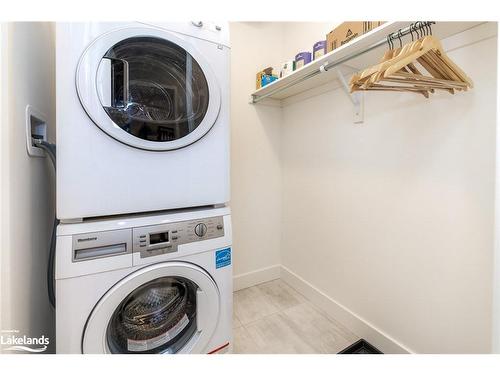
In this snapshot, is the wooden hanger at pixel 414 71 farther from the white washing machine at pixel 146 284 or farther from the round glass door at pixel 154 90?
the white washing machine at pixel 146 284

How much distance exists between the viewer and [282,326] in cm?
151

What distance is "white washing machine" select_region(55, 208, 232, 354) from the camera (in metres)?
0.73

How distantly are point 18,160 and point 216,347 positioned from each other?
3.44 ft

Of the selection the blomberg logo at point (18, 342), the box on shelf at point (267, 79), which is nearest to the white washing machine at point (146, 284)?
the blomberg logo at point (18, 342)

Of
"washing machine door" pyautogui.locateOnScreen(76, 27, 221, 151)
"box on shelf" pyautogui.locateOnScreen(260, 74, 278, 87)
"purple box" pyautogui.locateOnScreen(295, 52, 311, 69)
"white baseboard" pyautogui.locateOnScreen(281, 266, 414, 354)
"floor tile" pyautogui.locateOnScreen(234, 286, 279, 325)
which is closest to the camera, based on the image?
"washing machine door" pyautogui.locateOnScreen(76, 27, 221, 151)

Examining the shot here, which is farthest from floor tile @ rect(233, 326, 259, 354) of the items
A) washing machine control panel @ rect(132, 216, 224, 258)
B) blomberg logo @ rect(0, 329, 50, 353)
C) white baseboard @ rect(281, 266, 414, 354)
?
blomberg logo @ rect(0, 329, 50, 353)

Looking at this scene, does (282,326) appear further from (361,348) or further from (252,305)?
(361,348)

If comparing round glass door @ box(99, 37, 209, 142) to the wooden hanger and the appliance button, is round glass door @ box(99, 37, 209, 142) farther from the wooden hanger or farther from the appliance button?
the wooden hanger

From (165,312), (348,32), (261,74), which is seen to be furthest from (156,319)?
(261,74)

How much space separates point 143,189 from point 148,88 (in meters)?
0.40

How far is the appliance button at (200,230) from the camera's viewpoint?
93cm

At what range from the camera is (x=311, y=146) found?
5.82ft

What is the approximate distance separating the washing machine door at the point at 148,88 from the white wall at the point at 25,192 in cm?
21

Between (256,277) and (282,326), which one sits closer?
(282,326)
